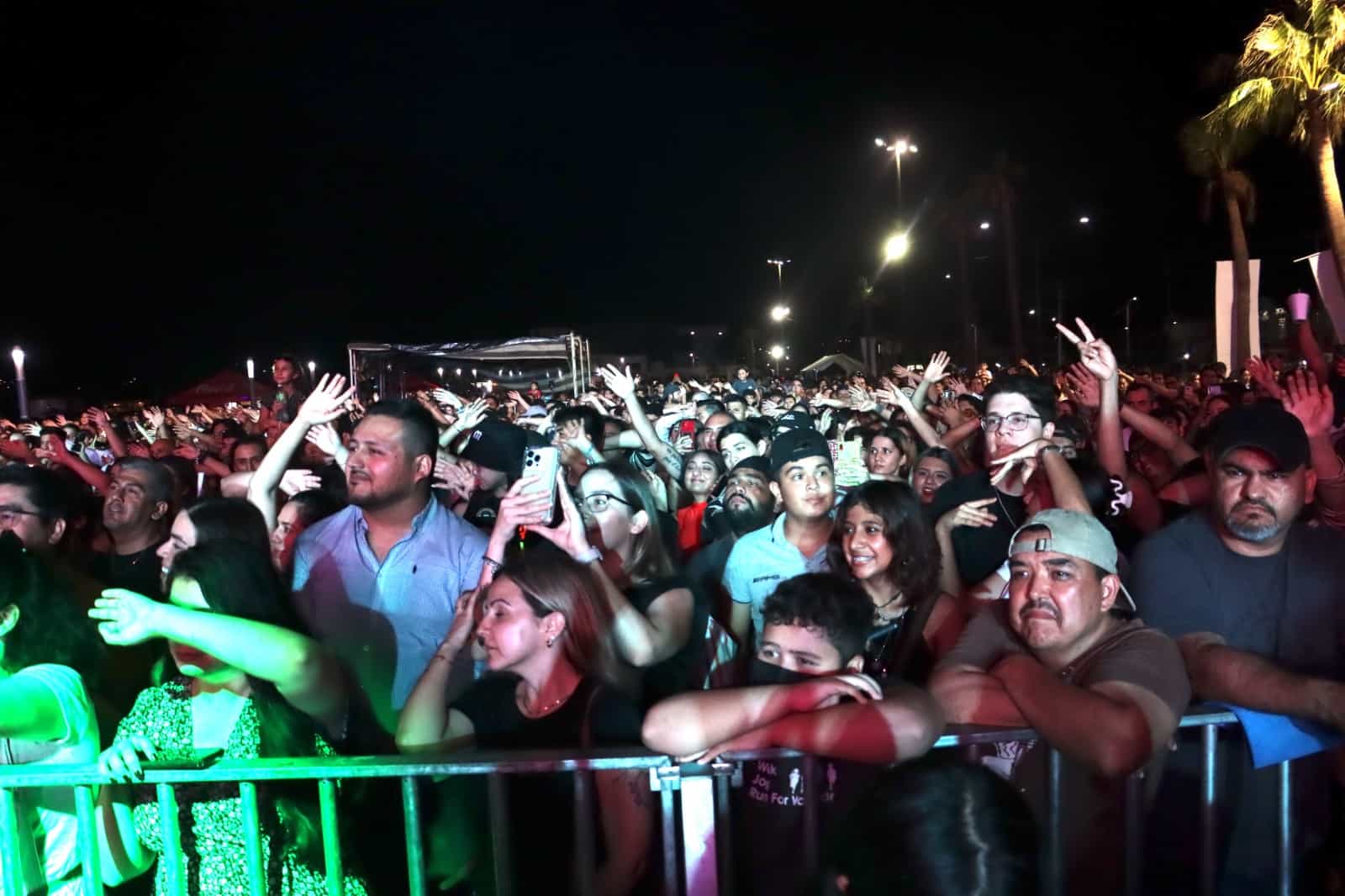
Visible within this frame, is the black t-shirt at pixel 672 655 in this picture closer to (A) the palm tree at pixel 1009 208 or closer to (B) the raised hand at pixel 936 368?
(B) the raised hand at pixel 936 368

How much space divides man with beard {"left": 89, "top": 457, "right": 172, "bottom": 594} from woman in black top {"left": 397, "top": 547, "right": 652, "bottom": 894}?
2742 millimetres

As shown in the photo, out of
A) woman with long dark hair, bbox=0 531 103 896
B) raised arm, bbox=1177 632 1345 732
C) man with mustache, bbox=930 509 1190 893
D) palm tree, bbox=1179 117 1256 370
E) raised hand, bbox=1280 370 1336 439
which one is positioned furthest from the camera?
palm tree, bbox=1179 117 1256 370

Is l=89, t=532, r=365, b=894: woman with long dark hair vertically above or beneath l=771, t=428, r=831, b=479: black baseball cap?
beneath

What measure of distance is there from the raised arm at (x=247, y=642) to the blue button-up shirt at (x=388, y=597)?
104 centimetres

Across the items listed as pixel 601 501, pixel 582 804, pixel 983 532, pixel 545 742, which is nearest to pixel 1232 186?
pixel 983 532

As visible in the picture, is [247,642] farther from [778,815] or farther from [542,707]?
[778,815]

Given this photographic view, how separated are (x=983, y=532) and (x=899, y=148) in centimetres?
2311

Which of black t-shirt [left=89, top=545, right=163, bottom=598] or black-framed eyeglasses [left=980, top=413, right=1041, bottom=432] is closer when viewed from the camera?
black-framed eyeglasses [left=980, top=413, right=1041, bottom=432]

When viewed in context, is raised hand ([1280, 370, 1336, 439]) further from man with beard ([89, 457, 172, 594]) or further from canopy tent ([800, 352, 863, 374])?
canopy tent ([800, 352, 863, 374])

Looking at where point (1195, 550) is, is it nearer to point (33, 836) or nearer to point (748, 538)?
point (748, 538)

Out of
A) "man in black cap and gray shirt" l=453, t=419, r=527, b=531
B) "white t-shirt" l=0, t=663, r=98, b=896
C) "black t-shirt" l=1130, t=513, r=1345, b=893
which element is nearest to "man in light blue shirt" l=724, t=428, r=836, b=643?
"black t-shirt" l=1130, t=513, r=1345, b=893

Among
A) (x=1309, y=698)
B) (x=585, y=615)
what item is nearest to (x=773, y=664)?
(x=585, y=615)

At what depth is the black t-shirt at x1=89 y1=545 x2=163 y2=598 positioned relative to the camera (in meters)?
4.83

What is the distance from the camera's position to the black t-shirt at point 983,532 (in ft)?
15.0
